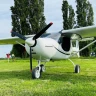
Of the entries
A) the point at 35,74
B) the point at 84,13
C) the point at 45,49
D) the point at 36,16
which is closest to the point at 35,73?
the point at 35,74

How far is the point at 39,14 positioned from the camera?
42906 millimetres

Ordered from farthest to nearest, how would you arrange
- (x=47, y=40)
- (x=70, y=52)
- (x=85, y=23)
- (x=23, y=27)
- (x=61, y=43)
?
(x=85, y=23), (x=23, y=27), (x=70, y=52), (x=61, y=43), (x=47, y=40)

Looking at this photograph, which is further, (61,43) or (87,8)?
(87,8)

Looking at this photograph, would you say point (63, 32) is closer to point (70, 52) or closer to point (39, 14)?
point (70, 52)

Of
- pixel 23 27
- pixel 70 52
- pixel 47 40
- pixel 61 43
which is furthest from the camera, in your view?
pixel 23 27

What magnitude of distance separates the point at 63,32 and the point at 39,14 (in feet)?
105

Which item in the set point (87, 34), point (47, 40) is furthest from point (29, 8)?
point (47, 40)

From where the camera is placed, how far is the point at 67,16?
45.8 metres

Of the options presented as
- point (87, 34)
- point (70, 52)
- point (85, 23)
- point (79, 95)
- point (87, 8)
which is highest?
point (87, 8)

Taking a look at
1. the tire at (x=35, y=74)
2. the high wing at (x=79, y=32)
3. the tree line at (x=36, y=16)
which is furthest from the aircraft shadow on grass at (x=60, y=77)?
the tree line at (x=36, y=16)

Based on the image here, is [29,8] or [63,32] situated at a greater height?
[29,8]

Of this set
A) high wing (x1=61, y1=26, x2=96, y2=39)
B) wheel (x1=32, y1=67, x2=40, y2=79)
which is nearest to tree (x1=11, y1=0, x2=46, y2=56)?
high wing (x1=61, y1=26, x2=96, y2=39)

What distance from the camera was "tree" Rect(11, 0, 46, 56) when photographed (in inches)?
1642

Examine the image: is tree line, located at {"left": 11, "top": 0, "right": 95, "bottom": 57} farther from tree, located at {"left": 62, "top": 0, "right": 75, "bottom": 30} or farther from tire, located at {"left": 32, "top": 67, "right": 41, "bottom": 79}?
tire, located at {"left": 32, "top": 67, "right": 41, "bottom": 79}
